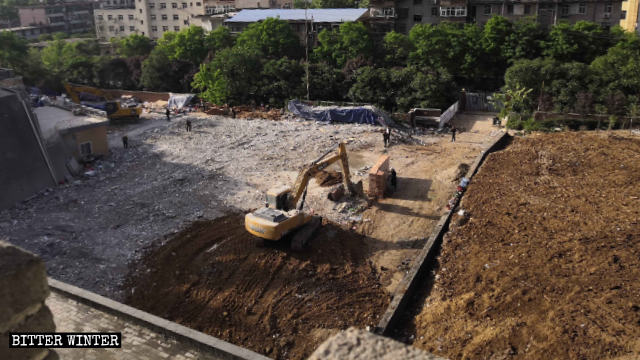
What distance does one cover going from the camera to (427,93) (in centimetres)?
3459

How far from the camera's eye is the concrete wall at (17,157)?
833 inches

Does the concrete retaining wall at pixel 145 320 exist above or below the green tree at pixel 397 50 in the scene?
below

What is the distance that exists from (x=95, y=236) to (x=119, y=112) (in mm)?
18674

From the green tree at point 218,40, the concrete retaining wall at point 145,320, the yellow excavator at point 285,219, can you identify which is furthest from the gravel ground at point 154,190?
the green tree at point 218,40

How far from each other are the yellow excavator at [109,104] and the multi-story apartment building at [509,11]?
2697cm

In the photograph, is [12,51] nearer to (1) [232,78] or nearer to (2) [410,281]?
(1) [232,78]

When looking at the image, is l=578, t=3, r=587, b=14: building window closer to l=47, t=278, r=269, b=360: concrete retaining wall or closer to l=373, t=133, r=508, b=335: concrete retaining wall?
l=373, t=133, r=508, b=335: concrete retaining wall

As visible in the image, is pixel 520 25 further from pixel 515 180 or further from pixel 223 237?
pixel 223 237

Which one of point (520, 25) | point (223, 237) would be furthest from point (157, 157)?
point (520, 25)

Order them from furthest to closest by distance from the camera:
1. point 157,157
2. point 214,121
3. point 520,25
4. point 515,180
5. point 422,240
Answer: point 520,25
point 214,121
point 157,157
point 515,180
point 422,240

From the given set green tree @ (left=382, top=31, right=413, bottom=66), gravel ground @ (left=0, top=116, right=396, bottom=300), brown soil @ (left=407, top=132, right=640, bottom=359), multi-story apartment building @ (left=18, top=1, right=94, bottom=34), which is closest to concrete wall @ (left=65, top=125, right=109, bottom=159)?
gravel ground @ (left=0, top=116, right=396, bottom=300)

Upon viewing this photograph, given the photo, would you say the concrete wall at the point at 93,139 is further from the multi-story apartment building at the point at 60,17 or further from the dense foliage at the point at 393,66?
the multi-story apartment building at the point at 60,17

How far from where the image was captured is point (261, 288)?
571 inches

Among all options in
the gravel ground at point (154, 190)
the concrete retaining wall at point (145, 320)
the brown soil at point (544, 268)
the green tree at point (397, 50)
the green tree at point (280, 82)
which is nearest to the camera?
the concrete retaining wall at point (145, 320)
